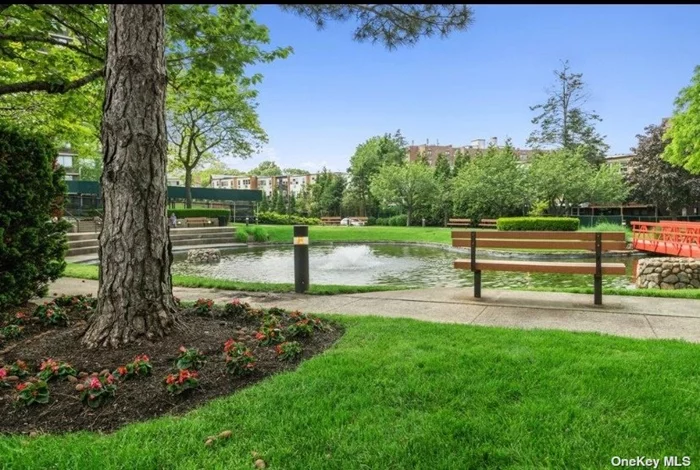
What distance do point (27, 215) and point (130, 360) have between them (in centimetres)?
302

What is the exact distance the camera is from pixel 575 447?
2113 mm

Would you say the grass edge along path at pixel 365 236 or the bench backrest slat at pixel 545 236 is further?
the grass edge along path at pixel 365 236

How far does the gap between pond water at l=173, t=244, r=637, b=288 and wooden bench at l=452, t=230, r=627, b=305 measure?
2879 mm

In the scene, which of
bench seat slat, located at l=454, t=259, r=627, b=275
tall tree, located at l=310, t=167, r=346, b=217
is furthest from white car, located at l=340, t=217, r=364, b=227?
bench seat slat, located at l=454, t=259, r=627, b=275

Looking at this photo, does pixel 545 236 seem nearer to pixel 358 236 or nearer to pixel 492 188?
pixel 358 236

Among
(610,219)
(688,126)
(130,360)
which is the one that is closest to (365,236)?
(688,126)

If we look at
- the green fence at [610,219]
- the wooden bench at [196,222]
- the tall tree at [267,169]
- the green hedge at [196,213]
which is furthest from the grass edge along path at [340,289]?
the tall tree at [267,169]

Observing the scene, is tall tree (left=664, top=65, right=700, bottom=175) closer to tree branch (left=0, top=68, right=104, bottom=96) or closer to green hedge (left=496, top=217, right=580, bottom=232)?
green hedge (left=496, top=217, right=580, bottom=232)

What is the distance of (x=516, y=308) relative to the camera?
5344 millimetres

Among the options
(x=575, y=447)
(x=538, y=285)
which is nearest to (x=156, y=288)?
(x=575, y=447)

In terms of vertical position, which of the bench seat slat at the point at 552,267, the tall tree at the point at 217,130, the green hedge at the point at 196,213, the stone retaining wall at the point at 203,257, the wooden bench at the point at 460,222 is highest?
the tall tree at the point at 217,130

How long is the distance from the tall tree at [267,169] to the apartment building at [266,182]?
37.2 feet

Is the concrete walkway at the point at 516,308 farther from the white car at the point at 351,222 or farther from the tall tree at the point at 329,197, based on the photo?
the tall tree at the point at 329,197

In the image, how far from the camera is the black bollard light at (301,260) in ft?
21.5
